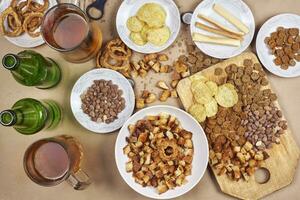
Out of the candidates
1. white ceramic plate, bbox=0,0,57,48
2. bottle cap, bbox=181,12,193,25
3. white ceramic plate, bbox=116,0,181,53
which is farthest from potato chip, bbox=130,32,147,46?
white ceramic plate, bbox=0,0,57,48

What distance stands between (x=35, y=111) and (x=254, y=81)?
53 cm

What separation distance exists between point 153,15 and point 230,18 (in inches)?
7.4

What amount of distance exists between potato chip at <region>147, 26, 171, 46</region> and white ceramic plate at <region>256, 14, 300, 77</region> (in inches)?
8.8

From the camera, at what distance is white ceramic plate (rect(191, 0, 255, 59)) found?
4.06 ft

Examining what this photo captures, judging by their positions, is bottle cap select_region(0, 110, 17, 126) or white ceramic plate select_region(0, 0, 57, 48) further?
white ceramic plate select_region(0, 0, 57, 48)

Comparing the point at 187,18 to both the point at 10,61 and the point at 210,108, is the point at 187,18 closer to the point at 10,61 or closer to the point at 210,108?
the point at 210,108

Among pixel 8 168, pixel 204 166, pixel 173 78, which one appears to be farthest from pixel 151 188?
pixel 8 168

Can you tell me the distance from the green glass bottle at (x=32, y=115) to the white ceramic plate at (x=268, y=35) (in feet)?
1.74

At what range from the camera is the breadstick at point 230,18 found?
1240 millimetres

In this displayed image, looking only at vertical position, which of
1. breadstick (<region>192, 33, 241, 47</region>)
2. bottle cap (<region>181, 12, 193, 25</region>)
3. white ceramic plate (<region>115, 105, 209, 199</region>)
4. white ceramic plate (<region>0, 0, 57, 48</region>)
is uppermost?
white ceramic plate (<region>0, 0, 57, 48</region>)

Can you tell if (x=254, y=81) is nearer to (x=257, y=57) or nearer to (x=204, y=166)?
(x=257, y=57)

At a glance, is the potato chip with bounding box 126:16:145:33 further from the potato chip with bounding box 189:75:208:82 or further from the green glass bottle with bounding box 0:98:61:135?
the green glass bottle with bounding box 0:98:61:135

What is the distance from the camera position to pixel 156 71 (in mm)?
1269

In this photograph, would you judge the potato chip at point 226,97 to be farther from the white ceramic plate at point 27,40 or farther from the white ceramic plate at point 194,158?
the white ceramic plate at point 27,40
